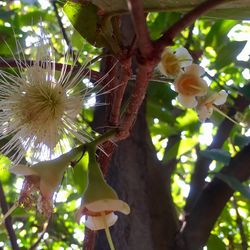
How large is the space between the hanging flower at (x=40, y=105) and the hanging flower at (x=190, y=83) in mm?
159

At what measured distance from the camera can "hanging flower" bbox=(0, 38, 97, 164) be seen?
757 millimetres

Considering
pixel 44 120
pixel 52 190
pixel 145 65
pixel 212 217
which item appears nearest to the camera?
pixel 145 65

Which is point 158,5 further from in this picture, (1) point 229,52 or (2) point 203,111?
(1) point 229,52

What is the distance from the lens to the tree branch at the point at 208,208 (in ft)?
3.75

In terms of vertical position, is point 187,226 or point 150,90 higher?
point 150,90

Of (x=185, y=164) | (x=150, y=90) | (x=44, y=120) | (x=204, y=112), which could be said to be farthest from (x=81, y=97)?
(x=185, y=164)

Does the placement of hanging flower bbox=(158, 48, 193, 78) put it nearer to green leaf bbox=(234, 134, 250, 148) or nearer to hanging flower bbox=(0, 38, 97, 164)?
hanging flower bbox=(0, 38, 97, 164)

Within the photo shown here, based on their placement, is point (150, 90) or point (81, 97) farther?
point (150, 90)

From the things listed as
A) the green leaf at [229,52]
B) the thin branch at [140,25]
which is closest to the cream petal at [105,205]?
the thin branch at [140,25]

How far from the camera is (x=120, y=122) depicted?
1.90 feet

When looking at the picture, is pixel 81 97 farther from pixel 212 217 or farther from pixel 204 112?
pixel 212 217

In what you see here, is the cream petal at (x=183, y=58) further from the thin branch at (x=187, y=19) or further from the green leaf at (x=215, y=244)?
the green leaf at (x=215, y=244)

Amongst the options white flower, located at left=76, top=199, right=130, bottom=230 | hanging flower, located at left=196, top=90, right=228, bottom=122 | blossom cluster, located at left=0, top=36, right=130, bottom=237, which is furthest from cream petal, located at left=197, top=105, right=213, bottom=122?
white flower, located at left=76, top=199, right=130, bottom=230

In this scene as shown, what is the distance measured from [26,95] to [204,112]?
0.84 feet
